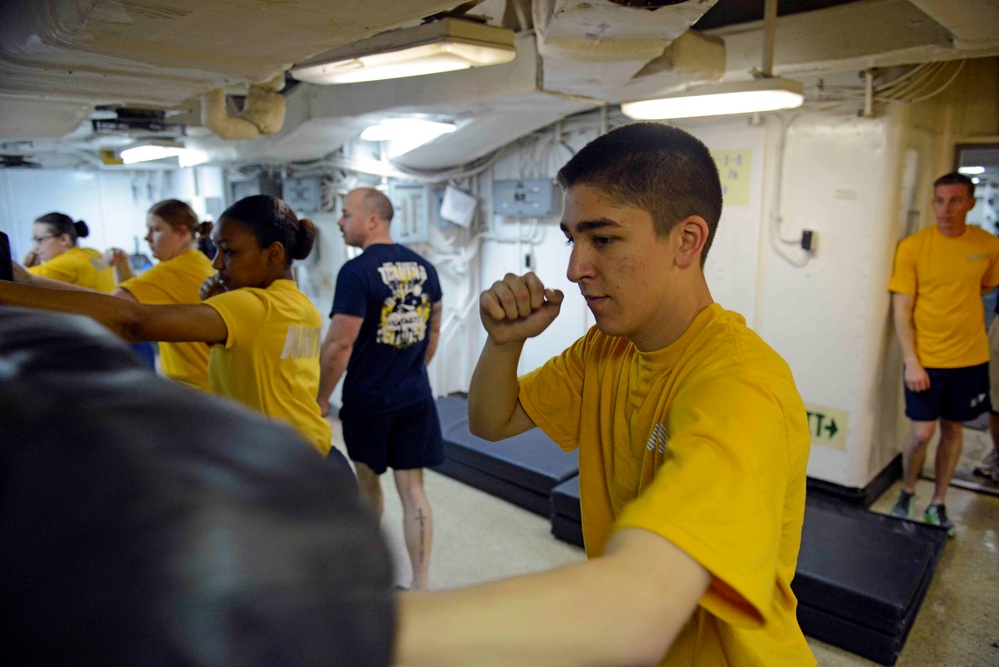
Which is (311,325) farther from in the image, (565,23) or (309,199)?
(309,199)

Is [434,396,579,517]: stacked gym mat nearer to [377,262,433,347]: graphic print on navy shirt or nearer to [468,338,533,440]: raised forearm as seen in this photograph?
[377,262,433,347]: graphic print on navy shirt

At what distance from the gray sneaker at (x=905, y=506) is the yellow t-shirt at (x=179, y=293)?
376 cm

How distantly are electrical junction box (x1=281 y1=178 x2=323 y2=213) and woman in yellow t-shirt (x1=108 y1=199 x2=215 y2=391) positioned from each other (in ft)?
7.39

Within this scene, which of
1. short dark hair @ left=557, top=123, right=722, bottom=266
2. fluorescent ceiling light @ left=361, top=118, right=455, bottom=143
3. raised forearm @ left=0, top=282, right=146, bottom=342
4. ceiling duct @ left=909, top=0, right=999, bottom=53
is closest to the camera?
raised forearm @ left=0, top=282, right=146, bottom=342

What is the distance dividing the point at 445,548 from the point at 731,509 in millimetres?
3030

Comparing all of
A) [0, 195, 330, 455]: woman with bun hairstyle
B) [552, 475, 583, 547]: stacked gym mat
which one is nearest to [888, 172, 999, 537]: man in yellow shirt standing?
[552, 475, 583, 547]: stacked gym mat

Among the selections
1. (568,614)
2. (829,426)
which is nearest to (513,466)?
(829,426)

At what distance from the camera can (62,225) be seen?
4461mm

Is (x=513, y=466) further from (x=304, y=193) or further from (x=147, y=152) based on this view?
(x=147, y=152)

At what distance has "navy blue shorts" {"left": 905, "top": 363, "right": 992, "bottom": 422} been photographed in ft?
12.1

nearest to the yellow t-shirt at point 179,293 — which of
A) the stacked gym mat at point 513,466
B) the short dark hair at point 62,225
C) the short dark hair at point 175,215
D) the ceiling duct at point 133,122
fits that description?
the short dark hair at point 175,215

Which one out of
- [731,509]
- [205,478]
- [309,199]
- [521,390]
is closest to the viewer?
[205,478]

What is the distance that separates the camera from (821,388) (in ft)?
12.8

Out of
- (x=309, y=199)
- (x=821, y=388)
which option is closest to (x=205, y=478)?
(x=821, y=388)
